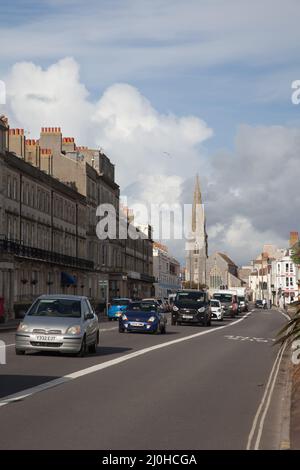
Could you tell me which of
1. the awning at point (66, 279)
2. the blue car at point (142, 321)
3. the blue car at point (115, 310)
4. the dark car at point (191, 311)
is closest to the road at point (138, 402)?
the blue car at point (142, 321)

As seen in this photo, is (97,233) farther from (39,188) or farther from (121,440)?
Result: (121,440)

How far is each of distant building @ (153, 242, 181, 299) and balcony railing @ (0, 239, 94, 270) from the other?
210 ft

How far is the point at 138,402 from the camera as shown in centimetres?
1396

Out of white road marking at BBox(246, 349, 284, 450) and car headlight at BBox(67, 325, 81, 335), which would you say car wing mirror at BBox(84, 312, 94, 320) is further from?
white road marking at BBox(246, 349, 284, 450)

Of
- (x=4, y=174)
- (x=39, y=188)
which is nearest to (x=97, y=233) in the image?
(x=39, y=188)

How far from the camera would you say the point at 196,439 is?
1055 centimetres

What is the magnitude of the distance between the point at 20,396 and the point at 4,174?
51.3 m

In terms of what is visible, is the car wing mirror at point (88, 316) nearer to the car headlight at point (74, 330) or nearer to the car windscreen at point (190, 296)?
the car headlight at point (74, 330)

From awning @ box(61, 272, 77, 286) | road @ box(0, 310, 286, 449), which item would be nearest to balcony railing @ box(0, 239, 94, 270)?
awning @ box(61, 272, 77, 286)

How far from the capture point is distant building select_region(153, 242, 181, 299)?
164m

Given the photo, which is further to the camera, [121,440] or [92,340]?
[92,340]

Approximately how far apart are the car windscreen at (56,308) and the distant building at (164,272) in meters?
128

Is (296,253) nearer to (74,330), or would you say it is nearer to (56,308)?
(74,330)

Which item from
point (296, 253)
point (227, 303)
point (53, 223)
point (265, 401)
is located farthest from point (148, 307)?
point (53, 223)
